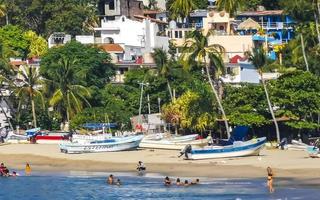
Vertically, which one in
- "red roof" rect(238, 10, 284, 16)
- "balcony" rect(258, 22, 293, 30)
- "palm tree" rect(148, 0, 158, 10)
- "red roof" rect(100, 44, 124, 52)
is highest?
"palm tree" rect(148, 0, 158, 10)

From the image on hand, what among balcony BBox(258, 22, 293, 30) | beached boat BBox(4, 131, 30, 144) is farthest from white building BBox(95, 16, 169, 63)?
beached boat BBox(4, 131, 30, 144)

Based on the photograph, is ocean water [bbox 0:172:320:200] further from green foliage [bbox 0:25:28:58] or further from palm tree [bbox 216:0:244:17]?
palm tree [bbox 216:0:244:17]

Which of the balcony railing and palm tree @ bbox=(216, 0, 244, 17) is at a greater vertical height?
palm tree @ bbox=(216, 0, 244, 17)

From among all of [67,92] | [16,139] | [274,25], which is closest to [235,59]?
[67,92]

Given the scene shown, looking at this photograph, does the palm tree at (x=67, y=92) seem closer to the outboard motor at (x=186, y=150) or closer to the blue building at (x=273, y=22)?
the outboard motor at (x=186, y=150)

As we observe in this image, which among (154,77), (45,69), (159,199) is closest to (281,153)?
(159,199)

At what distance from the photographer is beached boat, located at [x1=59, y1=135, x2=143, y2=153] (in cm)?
7838

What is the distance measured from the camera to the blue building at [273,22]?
132 meters

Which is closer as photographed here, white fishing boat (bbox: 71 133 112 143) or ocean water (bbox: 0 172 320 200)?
ocean water (bbox: 0 172 320 200)

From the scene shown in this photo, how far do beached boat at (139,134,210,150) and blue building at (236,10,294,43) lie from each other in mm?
53036

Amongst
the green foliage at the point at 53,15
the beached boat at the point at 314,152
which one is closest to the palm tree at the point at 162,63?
the beached boat at the point at 314,152

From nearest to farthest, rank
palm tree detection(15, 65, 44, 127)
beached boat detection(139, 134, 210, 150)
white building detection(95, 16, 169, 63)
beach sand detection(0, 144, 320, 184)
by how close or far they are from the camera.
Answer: beach sand detection(0, 144, 320, 184) → beached boat detection(139, 134, 210, 150) → palm tree detection(15, 65, 44, 127) → white building detection(95, 16, 169, 63)

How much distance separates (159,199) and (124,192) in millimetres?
4323

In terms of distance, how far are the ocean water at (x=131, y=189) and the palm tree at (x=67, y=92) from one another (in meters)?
20.0
